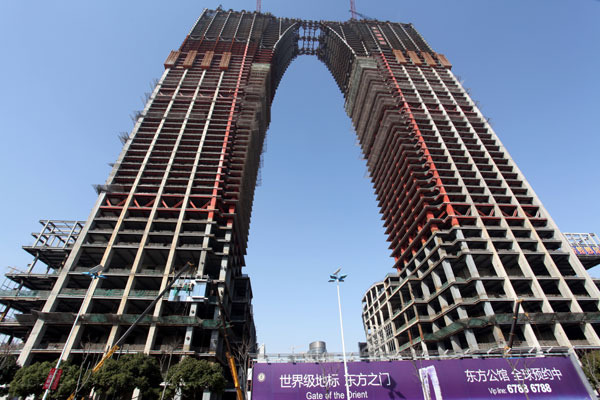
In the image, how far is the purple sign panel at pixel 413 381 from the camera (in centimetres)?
3067

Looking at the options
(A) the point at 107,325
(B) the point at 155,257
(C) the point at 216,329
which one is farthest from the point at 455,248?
(A) the point at 107,325

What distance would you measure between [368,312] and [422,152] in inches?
2499

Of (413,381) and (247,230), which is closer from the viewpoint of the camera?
(413,381)

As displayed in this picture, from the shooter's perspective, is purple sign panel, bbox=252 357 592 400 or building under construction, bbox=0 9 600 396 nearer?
purple sign panel, bbox=252 357 592 400

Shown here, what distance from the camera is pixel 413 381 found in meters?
31.4

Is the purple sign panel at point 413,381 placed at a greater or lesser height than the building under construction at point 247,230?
lesser

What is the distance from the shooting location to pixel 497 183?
66.8 meters

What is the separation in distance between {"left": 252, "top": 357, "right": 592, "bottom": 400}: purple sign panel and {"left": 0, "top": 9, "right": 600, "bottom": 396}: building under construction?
9.70 m

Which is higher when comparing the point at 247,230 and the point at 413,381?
the point at 247,230

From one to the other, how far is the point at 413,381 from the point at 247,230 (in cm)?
5788

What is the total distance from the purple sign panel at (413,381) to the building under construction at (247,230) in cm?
970

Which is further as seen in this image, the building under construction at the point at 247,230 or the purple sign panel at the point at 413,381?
the building under construction at the point at 247,230

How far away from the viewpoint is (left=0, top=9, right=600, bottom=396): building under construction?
46.1m

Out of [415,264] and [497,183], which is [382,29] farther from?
[415,264]
